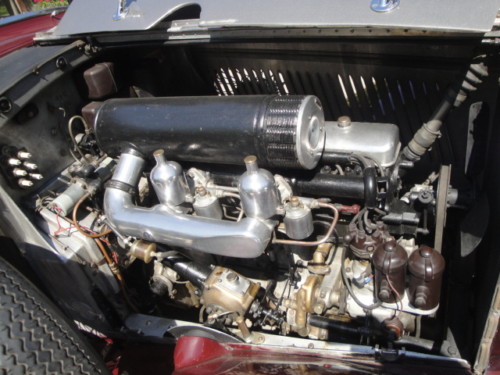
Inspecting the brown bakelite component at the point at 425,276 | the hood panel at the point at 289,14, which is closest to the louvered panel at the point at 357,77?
Answer: the hood panel at the point at 289,14

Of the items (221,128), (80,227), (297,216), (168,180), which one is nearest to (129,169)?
(168,180)

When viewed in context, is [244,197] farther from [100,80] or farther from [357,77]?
[100,80]

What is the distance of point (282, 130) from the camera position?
136 cm

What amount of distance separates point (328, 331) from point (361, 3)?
1.17 m

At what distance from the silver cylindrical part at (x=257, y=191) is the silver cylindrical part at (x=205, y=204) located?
16 cm

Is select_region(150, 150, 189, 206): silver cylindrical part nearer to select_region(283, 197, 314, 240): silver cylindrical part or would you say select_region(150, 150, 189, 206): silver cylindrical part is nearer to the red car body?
select_region(283, 197, 314, 240): silver cylindrical part

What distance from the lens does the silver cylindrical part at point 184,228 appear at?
55.6 inches

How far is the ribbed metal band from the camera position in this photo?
4.44 feet

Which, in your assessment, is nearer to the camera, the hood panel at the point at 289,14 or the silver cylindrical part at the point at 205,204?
the hood panel at the point at 289,14

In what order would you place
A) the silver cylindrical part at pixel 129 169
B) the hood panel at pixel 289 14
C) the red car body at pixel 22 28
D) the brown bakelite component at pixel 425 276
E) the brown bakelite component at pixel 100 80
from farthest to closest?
the red car body at pixel 22 28 → the brown bakelite component at pixel 100 80 → the silver cylindrical part at pixel 129 169 → the brown bakelite component at pixel 425 276 → the hood panel at pixel 289 14

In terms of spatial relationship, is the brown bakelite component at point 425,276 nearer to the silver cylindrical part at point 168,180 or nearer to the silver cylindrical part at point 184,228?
the silver cylindrical part at point 184,228

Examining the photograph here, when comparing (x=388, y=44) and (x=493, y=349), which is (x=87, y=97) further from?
(x=493, y=349)

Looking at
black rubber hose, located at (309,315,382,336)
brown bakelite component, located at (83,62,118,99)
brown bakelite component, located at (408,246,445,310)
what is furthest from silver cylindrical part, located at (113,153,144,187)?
brown bakelite component, located at (408,246,445,310)

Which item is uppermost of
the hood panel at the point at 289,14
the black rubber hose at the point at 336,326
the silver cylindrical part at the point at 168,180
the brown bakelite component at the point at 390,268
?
the hood panel at the point at 289,14
